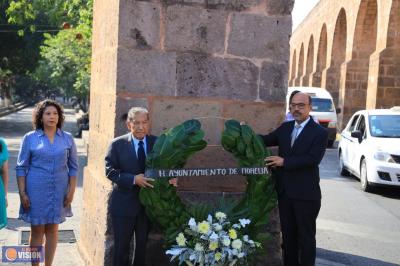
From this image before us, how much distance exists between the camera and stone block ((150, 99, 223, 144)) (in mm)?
4793

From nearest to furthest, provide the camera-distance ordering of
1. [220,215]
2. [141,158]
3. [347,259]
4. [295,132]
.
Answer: [220,215] < [141,158] < [295,132] < [347,259]

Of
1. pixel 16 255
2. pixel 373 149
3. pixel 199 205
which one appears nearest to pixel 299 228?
pixel 199 205

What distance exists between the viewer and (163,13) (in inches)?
185

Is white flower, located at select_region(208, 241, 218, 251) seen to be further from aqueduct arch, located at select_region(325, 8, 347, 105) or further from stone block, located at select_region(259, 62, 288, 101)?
aqueduct arch, located at select_region(325, 8, 347, 105)

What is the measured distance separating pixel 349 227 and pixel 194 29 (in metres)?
4.53

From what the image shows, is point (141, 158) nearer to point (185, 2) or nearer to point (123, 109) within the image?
point (123, 109)

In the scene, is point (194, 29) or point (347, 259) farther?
point (347, 259)

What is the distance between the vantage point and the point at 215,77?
485 centimetres

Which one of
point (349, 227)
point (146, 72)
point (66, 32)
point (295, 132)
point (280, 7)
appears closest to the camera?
point (295, 132)

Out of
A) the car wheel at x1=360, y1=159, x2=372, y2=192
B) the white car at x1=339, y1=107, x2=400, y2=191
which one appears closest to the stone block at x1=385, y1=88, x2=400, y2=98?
the white car at x1=339, y1=107, x2=400, y2=191

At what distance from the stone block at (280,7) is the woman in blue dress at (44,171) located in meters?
Result: 2.06

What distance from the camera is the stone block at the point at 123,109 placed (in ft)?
15.4

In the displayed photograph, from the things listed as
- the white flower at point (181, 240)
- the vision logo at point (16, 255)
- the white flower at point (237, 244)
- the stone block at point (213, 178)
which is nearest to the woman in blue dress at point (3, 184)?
the vision logo at point (16, 255)

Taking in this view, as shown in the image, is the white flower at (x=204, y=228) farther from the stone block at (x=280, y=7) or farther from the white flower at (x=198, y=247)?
the stone block at (x=280, y=7)
